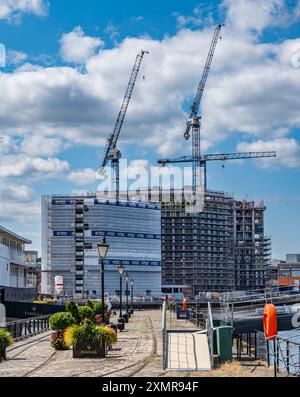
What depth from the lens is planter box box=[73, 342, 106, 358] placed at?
2016cm

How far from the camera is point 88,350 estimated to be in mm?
20328

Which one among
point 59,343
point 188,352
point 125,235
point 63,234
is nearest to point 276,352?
point 188,352

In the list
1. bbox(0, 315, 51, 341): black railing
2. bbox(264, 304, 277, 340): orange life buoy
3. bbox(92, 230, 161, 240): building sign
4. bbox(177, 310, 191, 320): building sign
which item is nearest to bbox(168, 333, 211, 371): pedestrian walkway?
bbox(264, 304, 277, 340): orange life buoy

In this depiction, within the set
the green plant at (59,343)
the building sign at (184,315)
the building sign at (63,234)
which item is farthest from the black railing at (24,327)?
the building sign at (63,234)

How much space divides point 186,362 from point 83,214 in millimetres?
154154

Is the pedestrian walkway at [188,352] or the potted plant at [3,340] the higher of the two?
the potted plant at [3,340]

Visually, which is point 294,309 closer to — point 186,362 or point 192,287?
point 186,362

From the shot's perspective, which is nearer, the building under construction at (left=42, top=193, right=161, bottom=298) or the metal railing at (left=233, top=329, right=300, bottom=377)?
the metal railing at (left=233, top=329, right=300, bottom=377)

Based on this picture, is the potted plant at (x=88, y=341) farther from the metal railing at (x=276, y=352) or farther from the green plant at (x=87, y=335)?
the metal railing at (x=276, y=352)

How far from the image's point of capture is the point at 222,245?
194 metres

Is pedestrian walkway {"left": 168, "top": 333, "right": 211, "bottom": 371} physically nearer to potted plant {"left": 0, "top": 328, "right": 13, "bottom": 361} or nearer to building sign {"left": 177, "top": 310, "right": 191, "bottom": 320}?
potted plant {"left": 0, "top": 328, "right": 13, "bottom": 361}

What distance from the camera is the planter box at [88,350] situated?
20156mm
